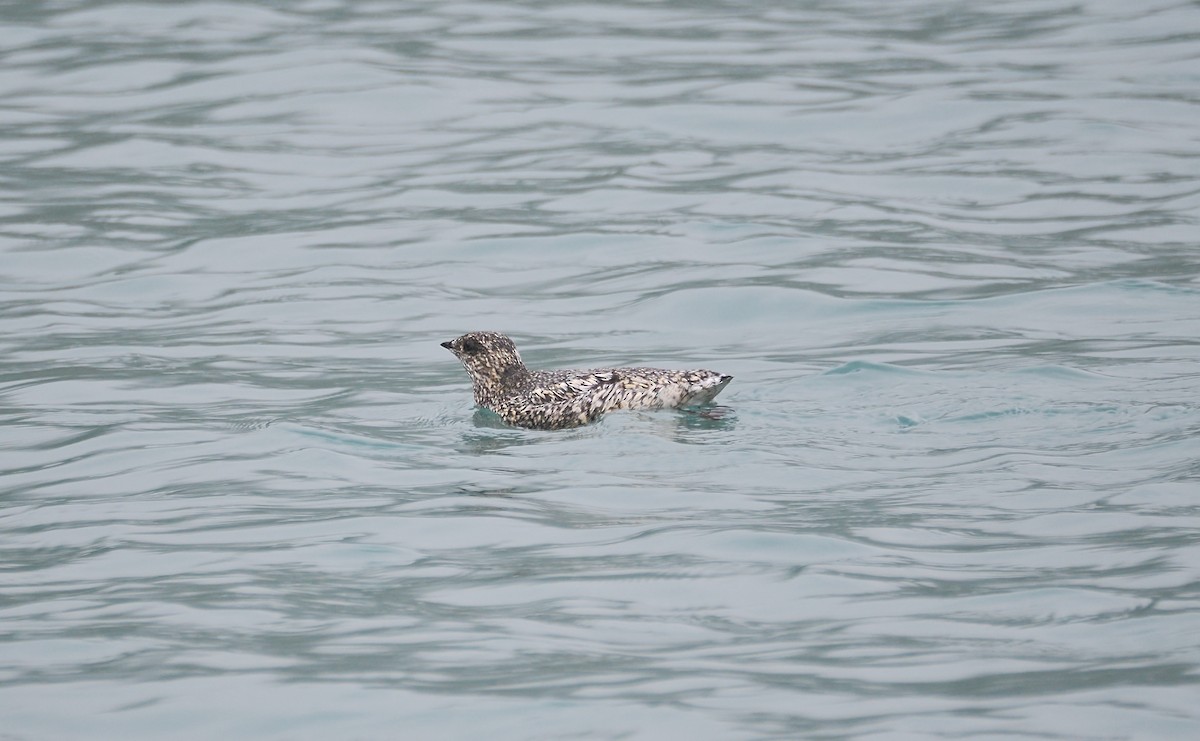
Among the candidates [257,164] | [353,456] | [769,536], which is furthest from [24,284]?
[769,536]

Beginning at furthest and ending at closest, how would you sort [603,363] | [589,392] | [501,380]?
[603,363], [501,380], [589,392]

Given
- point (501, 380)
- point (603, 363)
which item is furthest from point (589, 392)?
point (603, 363)

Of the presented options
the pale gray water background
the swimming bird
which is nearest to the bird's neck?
the swimming bird

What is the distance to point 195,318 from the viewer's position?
14.4 m

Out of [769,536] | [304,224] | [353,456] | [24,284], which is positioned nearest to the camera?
[769,536]

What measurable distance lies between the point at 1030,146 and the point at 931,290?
4686 millimetres

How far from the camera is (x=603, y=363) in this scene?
42.5ft

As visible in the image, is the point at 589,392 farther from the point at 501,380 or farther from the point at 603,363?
the point at 603,363

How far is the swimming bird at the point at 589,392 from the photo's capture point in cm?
1086

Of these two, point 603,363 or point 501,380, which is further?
point 603,363

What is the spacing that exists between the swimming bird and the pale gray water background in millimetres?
193

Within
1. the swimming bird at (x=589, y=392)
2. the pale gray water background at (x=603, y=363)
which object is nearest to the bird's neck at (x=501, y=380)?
the swimming bird at (x=589, y=392)

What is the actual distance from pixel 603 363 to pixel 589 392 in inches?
81.0

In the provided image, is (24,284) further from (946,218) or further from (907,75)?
(907,75)
